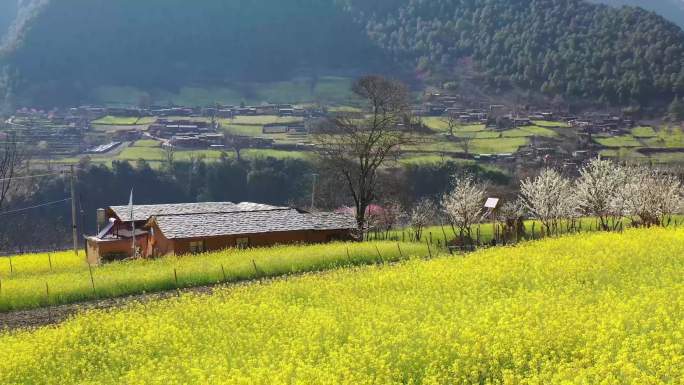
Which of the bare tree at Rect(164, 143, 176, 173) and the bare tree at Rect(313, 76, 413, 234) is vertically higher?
the bare tree at Rect(313, 76, 413, 234)

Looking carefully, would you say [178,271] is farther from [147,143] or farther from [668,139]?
[668,139]

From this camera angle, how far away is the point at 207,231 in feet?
152

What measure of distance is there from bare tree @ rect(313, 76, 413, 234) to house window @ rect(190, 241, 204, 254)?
11.6m

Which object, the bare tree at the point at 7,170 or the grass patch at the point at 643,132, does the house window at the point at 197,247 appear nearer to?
the bare tree at the point at 7,170

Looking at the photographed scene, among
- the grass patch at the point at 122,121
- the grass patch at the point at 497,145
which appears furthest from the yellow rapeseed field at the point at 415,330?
the grass patch at the point at 122,121

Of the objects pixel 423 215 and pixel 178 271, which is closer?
pixel 178 271

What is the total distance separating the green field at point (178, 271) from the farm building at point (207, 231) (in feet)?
11.4

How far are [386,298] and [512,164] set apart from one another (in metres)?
93.2

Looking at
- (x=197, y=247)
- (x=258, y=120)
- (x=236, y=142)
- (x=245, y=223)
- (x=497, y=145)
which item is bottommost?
(x=258, y=120)

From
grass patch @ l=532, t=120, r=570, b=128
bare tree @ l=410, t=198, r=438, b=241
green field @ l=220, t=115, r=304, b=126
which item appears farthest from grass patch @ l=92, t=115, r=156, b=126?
bare tree @ l=410, t=198, r=438, b=241

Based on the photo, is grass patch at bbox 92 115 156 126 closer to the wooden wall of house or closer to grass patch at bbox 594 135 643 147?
grass patch at bbox 594 135 643 147

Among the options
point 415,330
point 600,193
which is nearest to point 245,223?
point 600,193

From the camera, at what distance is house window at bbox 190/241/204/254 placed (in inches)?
1806

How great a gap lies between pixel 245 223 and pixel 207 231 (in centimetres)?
295
